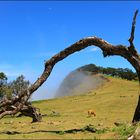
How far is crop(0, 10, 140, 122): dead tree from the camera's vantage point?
1866 centimetres

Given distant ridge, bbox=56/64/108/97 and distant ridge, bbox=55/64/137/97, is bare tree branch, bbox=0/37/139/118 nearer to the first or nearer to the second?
distant ridge, bbox=55/64/137/97

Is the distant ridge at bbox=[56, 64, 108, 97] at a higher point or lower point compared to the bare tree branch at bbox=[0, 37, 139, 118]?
higher

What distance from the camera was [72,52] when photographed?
63.9ft

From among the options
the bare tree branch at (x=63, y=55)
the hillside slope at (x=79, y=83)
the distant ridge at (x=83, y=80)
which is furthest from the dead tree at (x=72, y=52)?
the hillside slope at (x=79, y=83)

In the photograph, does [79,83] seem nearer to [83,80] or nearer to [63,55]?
[83,80]

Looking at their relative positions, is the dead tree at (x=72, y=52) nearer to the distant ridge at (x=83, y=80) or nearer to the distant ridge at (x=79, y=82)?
the distant ridge at (x=83, y=80)

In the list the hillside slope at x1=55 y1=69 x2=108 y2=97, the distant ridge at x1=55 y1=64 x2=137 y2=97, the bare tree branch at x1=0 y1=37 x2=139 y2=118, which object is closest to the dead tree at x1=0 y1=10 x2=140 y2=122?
the bare tree branch at x1=0 y1=37 x2=139 y2=118

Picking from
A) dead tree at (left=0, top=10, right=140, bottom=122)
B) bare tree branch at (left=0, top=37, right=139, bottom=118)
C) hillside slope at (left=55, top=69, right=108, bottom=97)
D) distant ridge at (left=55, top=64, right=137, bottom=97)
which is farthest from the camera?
distant ridge at (left=55, top=64, right=137, bottom=97)

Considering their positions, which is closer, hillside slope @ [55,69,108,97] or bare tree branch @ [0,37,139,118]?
bare tree branch @ [0,37,139,118]

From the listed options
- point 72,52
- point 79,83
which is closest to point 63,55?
point 72,52

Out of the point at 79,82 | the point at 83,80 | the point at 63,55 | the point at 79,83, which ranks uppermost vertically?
the point at 83,80

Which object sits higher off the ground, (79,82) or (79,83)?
(79,82)

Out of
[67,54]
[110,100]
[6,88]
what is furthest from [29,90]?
[6,88]

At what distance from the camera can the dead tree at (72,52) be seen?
61.2 ft
